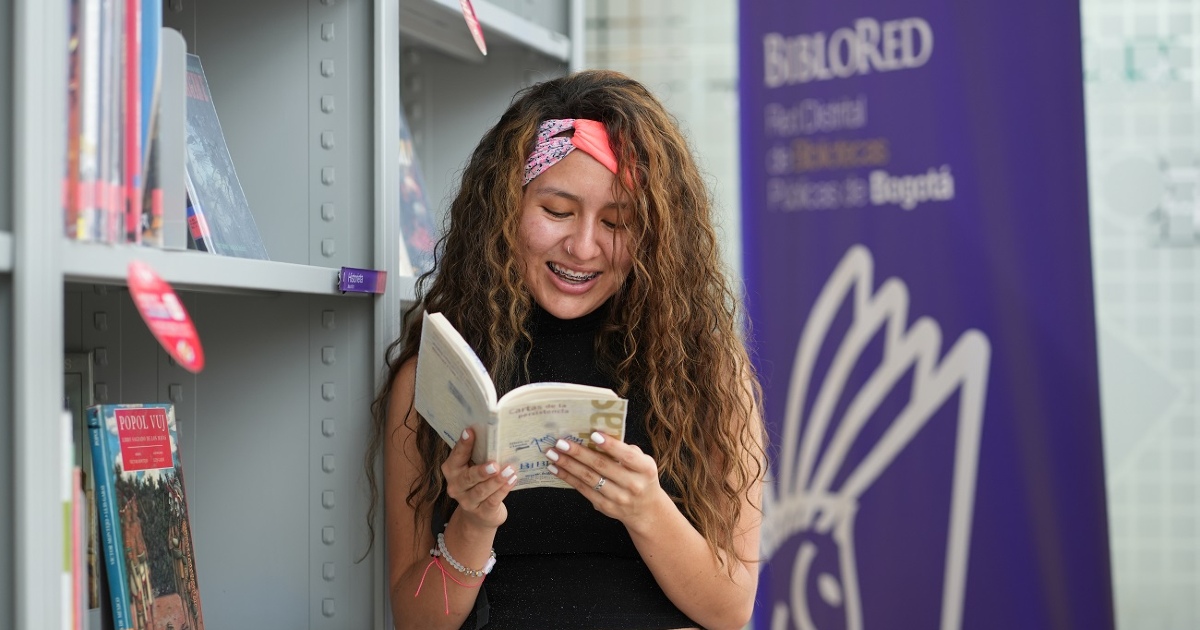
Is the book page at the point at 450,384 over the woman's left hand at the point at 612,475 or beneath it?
over

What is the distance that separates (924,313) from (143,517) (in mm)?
1564

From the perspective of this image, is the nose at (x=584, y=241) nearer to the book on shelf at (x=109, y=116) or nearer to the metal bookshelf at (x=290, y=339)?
the metal bookshelf at (x=290, y=339)

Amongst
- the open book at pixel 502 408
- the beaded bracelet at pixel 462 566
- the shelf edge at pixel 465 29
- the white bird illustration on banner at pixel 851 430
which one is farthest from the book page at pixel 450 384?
the white bird illustration on banner at pixel 851 430

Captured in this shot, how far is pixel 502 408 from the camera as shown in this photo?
1.03 m

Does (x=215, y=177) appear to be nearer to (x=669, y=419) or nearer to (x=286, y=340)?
(x=286, y=340)

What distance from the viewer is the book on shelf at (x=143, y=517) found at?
1.06m

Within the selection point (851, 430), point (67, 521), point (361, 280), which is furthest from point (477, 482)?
point (851, 430)

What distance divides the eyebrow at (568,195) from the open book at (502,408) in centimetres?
31

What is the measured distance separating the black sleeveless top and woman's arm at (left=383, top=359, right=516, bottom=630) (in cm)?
5

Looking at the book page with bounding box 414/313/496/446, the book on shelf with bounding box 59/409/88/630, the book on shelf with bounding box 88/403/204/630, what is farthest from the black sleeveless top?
the book on shelf with bounding box 59/409/88/630

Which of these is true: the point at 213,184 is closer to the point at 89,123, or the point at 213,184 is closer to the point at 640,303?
A: the point at 89,123

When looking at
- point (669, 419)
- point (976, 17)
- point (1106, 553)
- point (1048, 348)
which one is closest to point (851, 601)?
point (1106, 553)

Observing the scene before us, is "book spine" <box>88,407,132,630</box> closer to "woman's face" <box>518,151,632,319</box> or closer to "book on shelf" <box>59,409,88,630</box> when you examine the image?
"book on shelf" <box>59,409,88,630</box>

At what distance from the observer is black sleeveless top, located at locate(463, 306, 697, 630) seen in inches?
54.0
